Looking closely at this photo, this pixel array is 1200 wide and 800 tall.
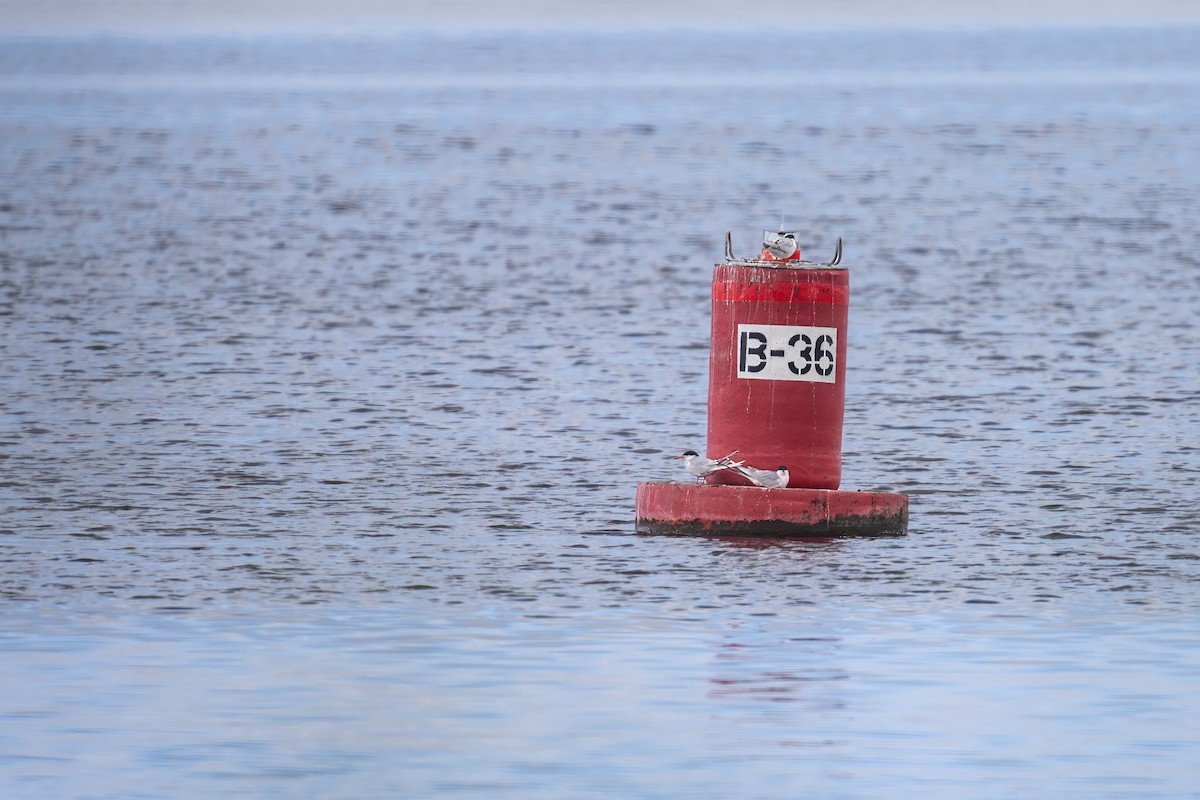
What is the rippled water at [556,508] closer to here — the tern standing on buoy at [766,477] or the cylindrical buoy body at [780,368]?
the tern standing on buoy at [766,477]

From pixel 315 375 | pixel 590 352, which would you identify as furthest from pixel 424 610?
pixel 590 352

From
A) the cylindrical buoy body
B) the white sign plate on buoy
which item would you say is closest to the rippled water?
the cylindrical buoy body

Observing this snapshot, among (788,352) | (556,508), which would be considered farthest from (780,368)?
(556,508)

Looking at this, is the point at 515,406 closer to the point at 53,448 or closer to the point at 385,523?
the point at 53,448

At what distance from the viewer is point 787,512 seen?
35.1 ft

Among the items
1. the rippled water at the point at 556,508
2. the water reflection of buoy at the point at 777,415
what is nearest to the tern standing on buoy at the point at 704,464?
the water reflection of buoy at the point at 777,415

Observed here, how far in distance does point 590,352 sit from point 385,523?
7091 millimetres

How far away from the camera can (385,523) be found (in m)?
11.1

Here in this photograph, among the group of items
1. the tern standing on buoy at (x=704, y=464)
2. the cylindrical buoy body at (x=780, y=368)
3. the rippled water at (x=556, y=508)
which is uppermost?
the cylindrical buoy body at (x=780, y=368)

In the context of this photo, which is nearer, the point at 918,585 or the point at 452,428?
the point at 918,585

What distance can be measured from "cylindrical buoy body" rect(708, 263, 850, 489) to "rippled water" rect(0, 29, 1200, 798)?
510 millimetres

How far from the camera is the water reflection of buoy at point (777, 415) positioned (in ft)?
35.2

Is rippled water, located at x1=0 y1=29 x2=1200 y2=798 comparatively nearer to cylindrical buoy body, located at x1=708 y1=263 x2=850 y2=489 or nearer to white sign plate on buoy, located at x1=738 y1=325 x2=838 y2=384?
cylindrical buoy body, located at x1=708 y1=263 x2=850 y2=489

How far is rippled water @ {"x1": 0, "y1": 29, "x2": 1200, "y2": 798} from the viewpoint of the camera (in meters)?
7.28
